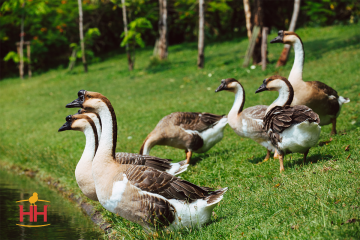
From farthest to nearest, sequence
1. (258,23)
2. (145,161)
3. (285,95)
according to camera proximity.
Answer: (258,23) < (285,95) < (145,161)

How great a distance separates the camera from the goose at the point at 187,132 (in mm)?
7464

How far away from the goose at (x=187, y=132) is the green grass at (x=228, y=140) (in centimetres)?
41

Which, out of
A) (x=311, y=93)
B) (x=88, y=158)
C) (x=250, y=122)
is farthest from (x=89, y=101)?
(x=311, y=93)

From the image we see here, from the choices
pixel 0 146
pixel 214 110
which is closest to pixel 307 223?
pixel 214 110

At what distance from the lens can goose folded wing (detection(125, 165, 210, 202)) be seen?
164 inches

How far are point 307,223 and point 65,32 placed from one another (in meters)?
35.8

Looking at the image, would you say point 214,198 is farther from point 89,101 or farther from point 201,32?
point 201,32

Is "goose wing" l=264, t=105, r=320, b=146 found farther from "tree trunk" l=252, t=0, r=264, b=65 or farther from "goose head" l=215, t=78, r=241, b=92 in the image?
"tree trunk" l=252, t=0, r=264, b=65

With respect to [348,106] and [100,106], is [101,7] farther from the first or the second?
[100,106]

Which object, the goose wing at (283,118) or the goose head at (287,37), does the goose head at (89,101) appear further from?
the goose head at (287,37)

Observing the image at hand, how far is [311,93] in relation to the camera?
694 cm

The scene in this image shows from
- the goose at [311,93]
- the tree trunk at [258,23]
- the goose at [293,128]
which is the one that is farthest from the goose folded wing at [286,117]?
the tree trunk at [258,23]

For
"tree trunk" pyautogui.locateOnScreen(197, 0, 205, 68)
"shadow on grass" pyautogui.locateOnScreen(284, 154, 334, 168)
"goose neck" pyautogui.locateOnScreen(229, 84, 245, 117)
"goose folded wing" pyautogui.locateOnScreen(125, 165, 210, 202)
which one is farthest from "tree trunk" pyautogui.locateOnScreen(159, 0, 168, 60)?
"goose folded wing" pyautogui.locateOnScreen(125, 165, 210, 202)

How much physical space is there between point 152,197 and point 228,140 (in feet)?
16.8
